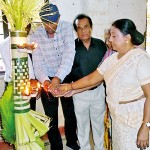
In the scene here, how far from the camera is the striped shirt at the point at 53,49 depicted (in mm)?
2324

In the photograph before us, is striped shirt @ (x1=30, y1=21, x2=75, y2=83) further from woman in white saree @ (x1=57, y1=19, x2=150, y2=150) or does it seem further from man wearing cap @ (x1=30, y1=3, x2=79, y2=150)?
woman in white saree @ (x1=57, y1=19, x2=150, y2=150)

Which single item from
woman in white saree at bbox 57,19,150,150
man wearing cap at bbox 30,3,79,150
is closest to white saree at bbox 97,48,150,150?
woman in white saree at bbox 57,19,150,150

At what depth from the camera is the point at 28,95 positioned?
56.0 inches

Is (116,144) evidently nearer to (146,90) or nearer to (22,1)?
(146,90)

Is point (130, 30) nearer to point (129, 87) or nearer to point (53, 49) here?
point (129, 87)

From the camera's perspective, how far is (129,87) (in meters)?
1.67

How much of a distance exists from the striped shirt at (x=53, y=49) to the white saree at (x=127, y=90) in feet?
1.98

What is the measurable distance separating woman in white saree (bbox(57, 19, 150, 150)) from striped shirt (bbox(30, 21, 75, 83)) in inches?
24.5

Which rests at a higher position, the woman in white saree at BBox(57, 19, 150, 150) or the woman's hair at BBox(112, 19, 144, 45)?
the woman's hair at BBox(112, 19, 144, 45)

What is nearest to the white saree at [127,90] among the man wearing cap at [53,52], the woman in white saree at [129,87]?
the woman in white saree at [129,87]

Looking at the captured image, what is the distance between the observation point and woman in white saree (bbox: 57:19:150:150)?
162 cm

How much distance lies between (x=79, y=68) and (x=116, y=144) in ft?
3.05

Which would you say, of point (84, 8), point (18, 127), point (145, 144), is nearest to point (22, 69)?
point (18, 127)

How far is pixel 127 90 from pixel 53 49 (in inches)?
39.4
